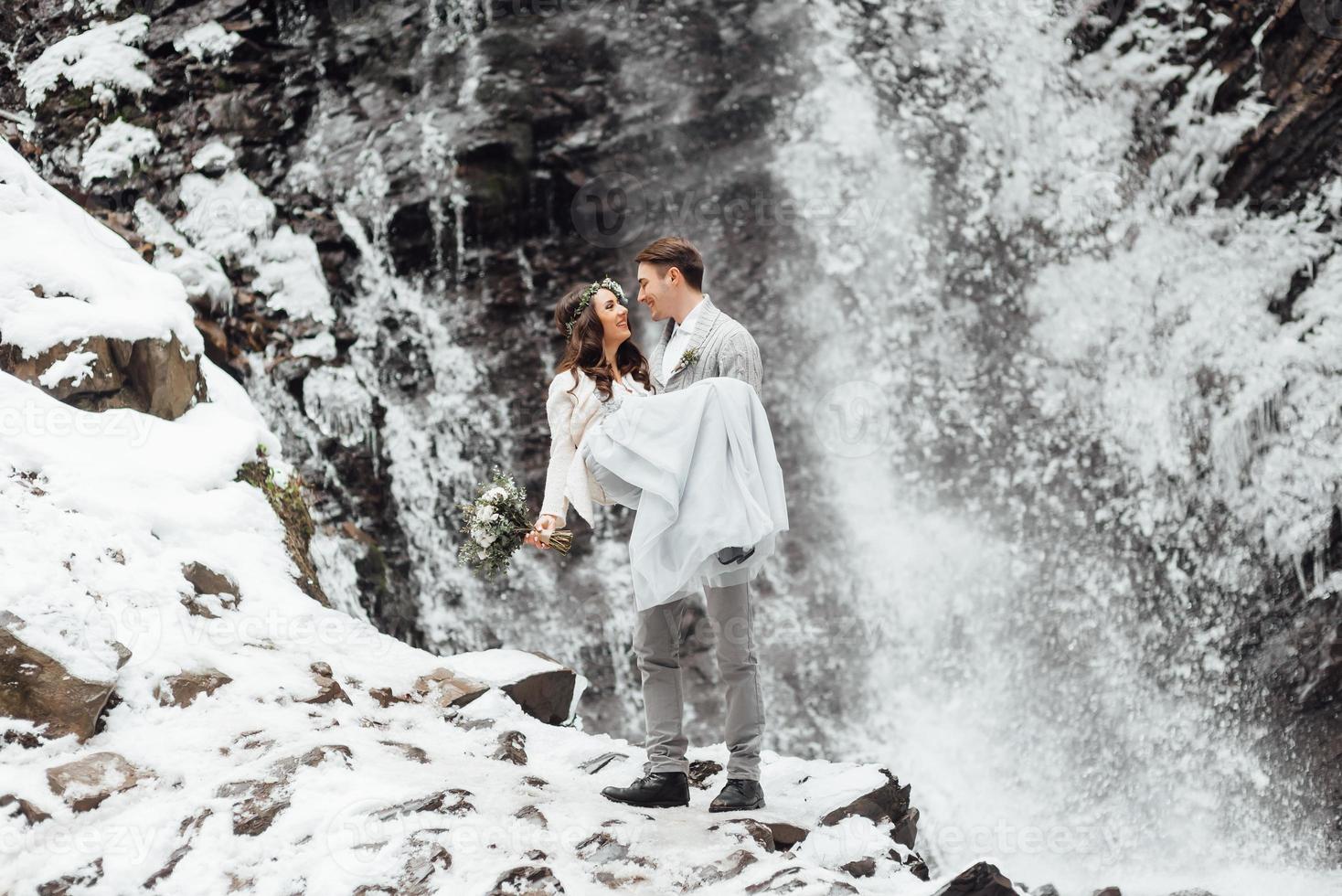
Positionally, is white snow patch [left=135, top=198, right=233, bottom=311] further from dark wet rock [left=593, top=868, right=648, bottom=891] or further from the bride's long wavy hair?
dark wet rock [left=593, top=868, right=648, bottom=891]

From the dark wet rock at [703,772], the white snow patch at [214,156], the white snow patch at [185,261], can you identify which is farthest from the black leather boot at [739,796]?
the white snow patch at [214,156]

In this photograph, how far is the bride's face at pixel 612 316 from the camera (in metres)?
4.05

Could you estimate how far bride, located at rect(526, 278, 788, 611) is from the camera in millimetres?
3688

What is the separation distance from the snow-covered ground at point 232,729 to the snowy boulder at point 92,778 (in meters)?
0.01

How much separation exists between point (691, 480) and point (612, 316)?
749 mm

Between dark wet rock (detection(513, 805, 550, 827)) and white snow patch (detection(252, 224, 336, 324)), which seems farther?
white snow patch (detection(252, 224, 336, 324))

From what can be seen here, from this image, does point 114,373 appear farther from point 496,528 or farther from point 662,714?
point 662,714

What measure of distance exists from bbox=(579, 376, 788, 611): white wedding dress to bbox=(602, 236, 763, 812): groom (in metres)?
0.11

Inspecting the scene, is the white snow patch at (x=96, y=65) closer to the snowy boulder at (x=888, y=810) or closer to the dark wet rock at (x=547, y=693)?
the dark wet rock at (x=547, y=693)

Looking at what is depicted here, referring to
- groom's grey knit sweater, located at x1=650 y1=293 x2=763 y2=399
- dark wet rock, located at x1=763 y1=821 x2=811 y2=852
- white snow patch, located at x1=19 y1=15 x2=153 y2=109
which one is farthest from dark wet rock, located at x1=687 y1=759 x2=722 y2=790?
white snow patch, located at x1=19 y1=15 x2=153 y2=109

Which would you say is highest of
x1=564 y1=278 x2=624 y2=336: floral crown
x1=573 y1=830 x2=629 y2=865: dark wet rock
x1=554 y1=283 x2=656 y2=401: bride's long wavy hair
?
x1=564 y1=278 x2=624 y2=336: floral crown

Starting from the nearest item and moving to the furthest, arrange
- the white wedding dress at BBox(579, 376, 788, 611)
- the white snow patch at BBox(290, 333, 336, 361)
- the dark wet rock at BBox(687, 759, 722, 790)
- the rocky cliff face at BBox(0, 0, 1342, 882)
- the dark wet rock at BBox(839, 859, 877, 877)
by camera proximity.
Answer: the dark wet rock at BBox(839, 859, 877, 877) < the white wedding dress at BBox(579, 376, 788, 611) < the dark wet rock at BBox(687, 759, 722, 790) < the rocky cliff face at BBox(0, 0, 1342, 882) < the white snow patch at BBox(290, 333, 336, 361)

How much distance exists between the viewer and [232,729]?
155 inches

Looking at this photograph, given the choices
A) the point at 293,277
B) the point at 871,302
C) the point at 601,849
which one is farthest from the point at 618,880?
the point at 293,277
